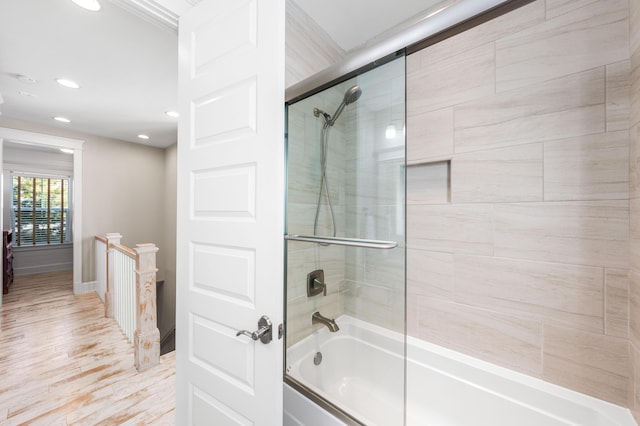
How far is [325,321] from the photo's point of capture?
4.83 ft

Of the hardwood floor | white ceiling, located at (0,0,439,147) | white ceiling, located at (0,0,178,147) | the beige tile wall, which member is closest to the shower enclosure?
the beige tile wall

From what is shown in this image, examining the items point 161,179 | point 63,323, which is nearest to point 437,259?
point 63,323

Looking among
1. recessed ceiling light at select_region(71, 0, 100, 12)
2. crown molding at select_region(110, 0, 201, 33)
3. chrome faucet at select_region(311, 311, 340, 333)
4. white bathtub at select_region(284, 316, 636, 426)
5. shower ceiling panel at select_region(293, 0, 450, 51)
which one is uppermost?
shower ceiling panel at select_region(293, 0, 450, 51)

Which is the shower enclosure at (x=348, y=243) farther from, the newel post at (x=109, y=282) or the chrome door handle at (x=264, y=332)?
the newel post at (x=109, y=282)

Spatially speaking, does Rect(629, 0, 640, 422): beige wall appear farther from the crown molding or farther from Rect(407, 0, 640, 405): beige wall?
the crown molding

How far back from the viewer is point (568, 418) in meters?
1.18

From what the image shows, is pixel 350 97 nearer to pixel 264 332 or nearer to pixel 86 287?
pixel 264 332

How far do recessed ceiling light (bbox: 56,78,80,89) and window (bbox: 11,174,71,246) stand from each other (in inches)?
157

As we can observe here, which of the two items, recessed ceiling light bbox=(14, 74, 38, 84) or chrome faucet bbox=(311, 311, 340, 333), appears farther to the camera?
recessed ceiling light bbox=(14, 74, 38, 84)

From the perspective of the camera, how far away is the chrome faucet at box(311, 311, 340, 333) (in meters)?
1.46

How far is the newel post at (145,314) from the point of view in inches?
82.7

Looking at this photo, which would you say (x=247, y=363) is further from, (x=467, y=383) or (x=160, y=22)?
(x=160, y=22)

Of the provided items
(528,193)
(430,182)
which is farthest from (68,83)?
(528,193)

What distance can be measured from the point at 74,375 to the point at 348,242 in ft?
7.86
